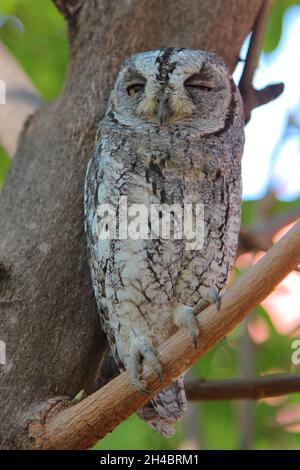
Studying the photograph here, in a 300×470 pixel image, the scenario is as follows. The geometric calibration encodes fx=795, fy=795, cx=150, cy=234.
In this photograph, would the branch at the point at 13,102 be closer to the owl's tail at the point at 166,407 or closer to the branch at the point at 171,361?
the owl's tail at the point at 166,407

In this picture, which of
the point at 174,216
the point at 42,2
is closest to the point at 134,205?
the point at 174,216

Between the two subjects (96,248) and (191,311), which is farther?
(96,248)

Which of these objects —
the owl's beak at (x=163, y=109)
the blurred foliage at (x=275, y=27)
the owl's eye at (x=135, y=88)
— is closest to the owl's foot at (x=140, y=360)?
the owl's beak at (x=163, y=109)

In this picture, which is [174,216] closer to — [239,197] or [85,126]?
[239,197]

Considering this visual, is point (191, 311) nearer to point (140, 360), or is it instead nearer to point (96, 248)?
point (140, 360)

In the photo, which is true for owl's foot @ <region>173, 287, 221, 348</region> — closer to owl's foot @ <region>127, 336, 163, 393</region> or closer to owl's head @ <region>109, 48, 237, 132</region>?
owl's foot @ <region>127, 336, 163, 393</region>

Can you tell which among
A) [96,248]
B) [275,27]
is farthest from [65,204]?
[275,27]

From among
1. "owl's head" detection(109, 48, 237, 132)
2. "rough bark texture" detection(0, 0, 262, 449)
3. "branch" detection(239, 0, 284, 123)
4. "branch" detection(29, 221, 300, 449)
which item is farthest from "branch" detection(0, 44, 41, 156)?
"branch" detection(29, 221, 300, 449)
